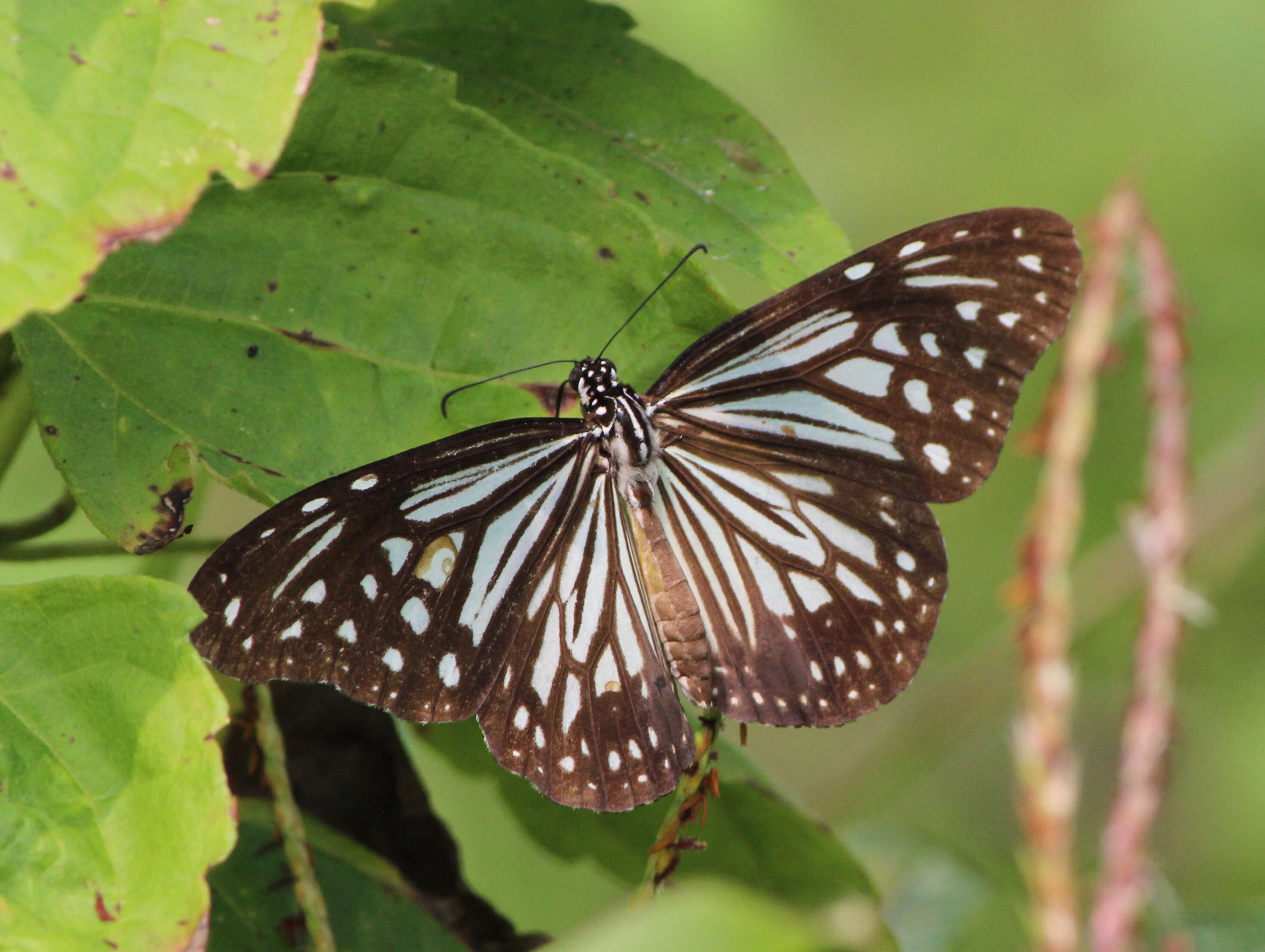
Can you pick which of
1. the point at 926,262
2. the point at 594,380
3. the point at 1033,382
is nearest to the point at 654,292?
the point at 594,380

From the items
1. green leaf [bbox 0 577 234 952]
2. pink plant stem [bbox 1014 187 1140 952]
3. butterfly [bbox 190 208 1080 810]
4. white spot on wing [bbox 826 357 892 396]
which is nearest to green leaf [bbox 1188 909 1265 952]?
pink plant stem [bbox 1014 187 1140 952]

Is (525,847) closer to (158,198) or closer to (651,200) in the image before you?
(651,200)

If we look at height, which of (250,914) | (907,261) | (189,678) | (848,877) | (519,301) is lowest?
(250,914)

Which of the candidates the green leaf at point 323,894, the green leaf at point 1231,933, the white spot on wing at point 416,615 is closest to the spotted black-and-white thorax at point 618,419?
the white spot on wing at point 416,615

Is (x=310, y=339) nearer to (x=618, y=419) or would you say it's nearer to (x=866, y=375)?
(x=618, y=419)

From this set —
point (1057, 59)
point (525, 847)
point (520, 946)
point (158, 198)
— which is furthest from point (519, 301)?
point (1057, 59)

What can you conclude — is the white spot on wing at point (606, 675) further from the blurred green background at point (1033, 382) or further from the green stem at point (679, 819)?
the blurred green background at point (1033, 382)

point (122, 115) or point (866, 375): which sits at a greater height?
point (122, 115)
